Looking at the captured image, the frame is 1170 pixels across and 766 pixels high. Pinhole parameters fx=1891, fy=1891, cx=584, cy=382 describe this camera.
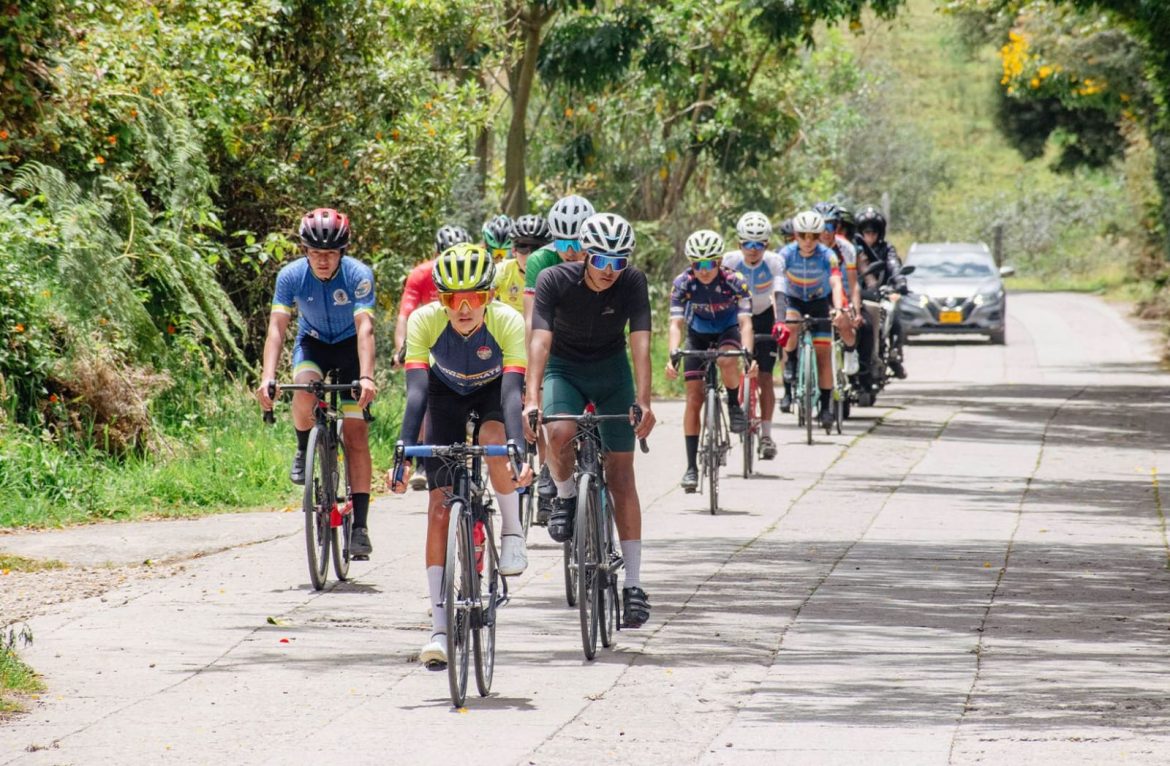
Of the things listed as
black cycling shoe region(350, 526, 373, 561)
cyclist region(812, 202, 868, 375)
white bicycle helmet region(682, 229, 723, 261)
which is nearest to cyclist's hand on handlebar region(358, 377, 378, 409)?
black cycling shoe region(350, 526, 373, 561)

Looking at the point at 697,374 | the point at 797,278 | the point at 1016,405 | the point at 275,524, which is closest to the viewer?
the point at 275,524

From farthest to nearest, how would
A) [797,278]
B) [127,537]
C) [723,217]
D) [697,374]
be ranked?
[723,217] → [797,278] → [697,374] → [127,537]

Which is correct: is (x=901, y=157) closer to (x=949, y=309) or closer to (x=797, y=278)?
(x=949, y=309)

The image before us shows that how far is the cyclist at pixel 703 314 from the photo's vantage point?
13633mm

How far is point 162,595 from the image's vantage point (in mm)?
9914

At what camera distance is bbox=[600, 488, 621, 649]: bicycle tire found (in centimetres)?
840

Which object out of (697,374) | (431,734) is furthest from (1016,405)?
(431,734)

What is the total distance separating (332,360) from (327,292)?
40cm

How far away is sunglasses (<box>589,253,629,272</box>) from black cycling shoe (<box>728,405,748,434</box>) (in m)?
5.88

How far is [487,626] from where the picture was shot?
297 inches

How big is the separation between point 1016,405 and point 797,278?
5.81m

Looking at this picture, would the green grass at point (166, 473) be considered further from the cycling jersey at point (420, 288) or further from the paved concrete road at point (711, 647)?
the cycling jersey at point (420, 288)

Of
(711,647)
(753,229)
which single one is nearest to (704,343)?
(753,229)

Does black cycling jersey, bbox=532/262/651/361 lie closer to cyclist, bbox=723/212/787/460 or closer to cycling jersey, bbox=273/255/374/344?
cycling jersey, bbox=273/255/374/344
